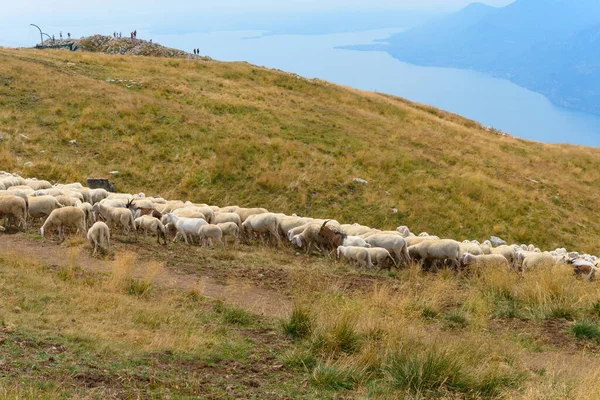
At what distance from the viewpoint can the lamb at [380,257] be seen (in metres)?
15.8

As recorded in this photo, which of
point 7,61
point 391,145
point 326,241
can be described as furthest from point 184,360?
point 7,61

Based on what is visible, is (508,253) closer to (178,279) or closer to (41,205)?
(178,279)

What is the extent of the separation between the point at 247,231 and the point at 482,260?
7.30m

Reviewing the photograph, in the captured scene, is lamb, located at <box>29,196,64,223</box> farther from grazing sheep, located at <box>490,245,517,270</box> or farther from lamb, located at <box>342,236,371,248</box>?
grazing sheep, located at <box>490,245,517,270</box>

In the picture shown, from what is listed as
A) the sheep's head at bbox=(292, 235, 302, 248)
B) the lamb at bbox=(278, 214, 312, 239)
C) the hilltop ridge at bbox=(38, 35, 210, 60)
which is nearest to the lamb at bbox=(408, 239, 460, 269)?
the sheep's head at bbox=(292, 235, 302, 248)

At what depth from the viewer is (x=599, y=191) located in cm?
3812

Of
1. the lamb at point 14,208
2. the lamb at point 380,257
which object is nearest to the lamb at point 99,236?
the lamb at point 14,208

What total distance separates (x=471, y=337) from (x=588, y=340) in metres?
2.89

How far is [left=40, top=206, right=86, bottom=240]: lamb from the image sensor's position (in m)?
15.6

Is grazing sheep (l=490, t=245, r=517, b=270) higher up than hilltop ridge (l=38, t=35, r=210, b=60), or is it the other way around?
hilltop ridge (l=38, t=35, r=210, b=60)

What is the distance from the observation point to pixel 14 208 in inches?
640

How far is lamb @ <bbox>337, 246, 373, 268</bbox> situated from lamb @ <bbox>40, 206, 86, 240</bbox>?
7.02 metres

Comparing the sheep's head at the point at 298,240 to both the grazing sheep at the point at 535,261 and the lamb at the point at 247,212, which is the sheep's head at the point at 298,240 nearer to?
the lamb at the point at 247,212

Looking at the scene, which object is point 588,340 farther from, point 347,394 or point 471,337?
point 347,394
